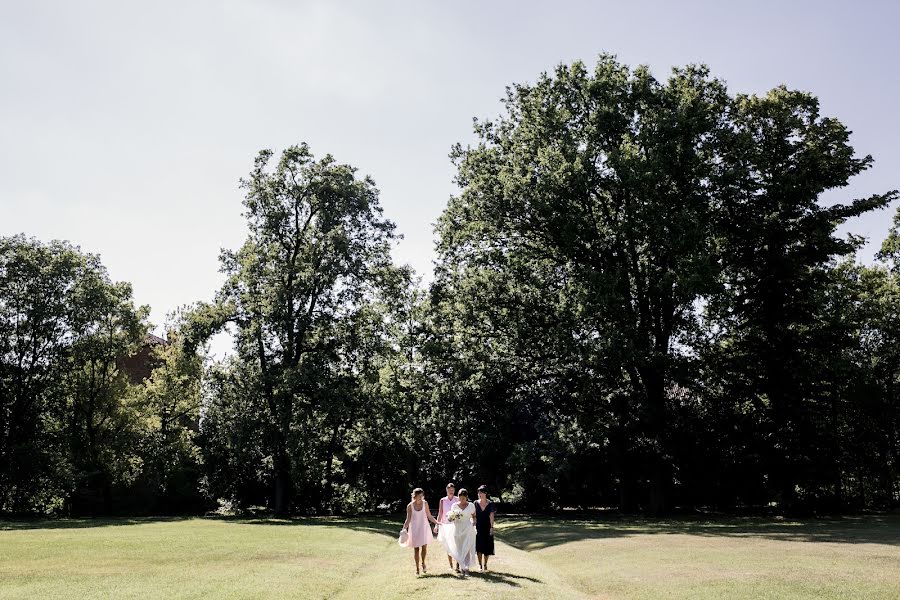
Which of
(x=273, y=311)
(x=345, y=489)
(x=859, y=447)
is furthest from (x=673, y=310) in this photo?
(x=345, y=489)

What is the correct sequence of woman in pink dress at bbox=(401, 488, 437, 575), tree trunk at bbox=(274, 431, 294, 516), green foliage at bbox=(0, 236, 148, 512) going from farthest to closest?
green foliage at bbox=(0, 236, 148, 512), tree trunk at bbox=(274, 431, 294, 516), woman in pink dress at bbox=(401, 488, 437, 575)

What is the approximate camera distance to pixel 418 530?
16.9m

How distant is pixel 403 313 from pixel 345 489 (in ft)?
43.2

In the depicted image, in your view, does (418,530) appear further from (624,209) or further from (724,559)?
(624,209)

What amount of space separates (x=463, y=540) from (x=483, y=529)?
770 millimetres

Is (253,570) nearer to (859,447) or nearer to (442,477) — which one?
(442,477)

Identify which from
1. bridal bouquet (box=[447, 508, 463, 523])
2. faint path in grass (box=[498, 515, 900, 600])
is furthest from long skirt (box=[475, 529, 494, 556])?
faint path in grass (box=[498, 515, 900, 600])

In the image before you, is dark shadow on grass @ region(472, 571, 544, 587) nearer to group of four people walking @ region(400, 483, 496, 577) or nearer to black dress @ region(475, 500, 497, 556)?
group of four people walking @ region(400, 483, 496, 577)

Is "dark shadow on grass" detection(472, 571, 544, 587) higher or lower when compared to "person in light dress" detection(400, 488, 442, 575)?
lower

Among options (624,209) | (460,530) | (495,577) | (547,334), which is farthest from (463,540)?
(624,209)

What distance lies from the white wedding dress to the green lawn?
507mm

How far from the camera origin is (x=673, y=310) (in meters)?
39.3

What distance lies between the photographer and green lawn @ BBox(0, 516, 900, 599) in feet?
44.9

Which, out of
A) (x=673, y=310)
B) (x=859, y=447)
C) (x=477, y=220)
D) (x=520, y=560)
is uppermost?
(x=477, y=220)
